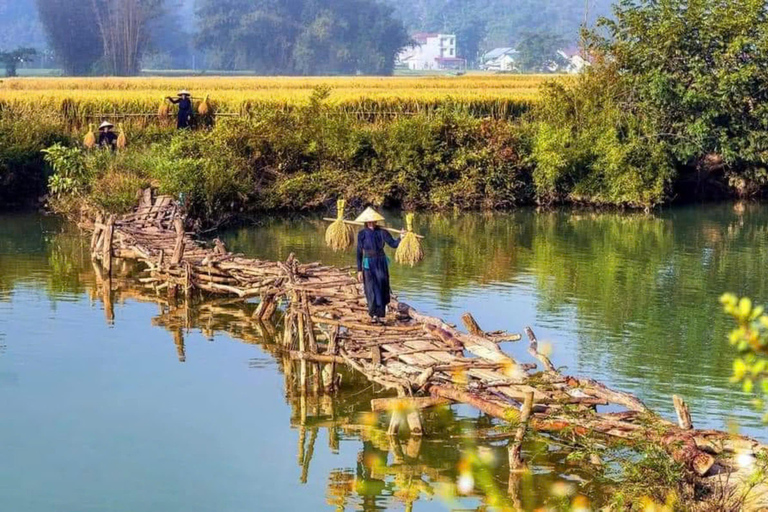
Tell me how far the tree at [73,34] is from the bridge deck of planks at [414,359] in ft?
165

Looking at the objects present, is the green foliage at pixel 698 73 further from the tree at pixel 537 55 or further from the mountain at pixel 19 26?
the mountain at pixel 19 26

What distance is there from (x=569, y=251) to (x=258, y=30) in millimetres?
55332

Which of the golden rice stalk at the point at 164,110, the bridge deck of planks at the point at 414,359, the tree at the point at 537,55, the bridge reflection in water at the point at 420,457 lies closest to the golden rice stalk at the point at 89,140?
the golden rice stalk at the point at 164,110

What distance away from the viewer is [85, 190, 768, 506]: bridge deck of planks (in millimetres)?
7930

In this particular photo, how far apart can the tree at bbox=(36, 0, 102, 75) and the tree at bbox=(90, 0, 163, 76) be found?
1.01m

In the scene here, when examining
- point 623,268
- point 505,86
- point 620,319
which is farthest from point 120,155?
point 505,86

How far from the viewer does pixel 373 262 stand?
11.1m

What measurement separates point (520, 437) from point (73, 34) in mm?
60363

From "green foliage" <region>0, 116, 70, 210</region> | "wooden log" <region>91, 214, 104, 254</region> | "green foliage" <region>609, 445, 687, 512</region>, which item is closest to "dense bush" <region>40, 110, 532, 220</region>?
"green foliage" <region>0, 116, 70, 210</region>

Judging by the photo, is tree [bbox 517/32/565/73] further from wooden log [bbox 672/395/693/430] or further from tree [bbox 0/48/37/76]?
wooden log [bbox 672/395/693/430]

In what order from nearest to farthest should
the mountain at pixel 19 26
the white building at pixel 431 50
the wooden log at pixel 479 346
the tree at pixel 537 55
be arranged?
the wooden log at pixel 479 346 → the tree at pixel 537 55 → the mountain at pixel 19 26 → the white building at pixel 431 50

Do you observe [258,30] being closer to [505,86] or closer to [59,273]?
[505,86]

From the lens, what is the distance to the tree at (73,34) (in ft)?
210

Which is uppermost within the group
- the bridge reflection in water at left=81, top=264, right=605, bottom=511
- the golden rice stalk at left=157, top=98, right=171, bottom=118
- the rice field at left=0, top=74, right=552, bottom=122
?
the rice field at left=0, top=74, right=552, bottom=122
